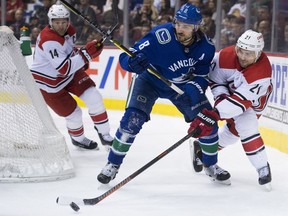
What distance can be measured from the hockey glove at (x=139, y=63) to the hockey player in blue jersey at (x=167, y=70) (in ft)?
0.06

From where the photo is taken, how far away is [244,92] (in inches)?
155

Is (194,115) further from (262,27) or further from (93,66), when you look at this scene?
(93,66)

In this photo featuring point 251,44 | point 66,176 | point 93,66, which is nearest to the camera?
point 251,44

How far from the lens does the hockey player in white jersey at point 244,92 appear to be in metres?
3.91

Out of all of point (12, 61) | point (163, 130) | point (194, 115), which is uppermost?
point (12, 61)

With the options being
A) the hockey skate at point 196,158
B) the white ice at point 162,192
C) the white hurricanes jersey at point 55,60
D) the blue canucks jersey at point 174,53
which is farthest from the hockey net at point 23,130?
the hockey skate at point 196,158

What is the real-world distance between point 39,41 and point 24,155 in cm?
98

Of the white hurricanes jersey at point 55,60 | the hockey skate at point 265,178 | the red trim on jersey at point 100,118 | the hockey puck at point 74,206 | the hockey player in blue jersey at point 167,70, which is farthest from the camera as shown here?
the red trim on jersey at point 100,118

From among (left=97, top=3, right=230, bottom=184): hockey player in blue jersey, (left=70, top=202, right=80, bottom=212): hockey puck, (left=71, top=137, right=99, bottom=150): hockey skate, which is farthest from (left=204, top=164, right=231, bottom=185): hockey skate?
(left=71, top=137, right=99, bottom=150): hockey skate

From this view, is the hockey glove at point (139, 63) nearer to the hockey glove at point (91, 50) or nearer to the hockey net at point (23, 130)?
the hockey net at point (23, 130)

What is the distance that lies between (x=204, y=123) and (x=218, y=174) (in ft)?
1.43

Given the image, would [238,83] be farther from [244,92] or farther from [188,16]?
[188,16]

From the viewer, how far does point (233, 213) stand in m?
3.54

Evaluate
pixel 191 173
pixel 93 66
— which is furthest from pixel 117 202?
pixel 93 66
